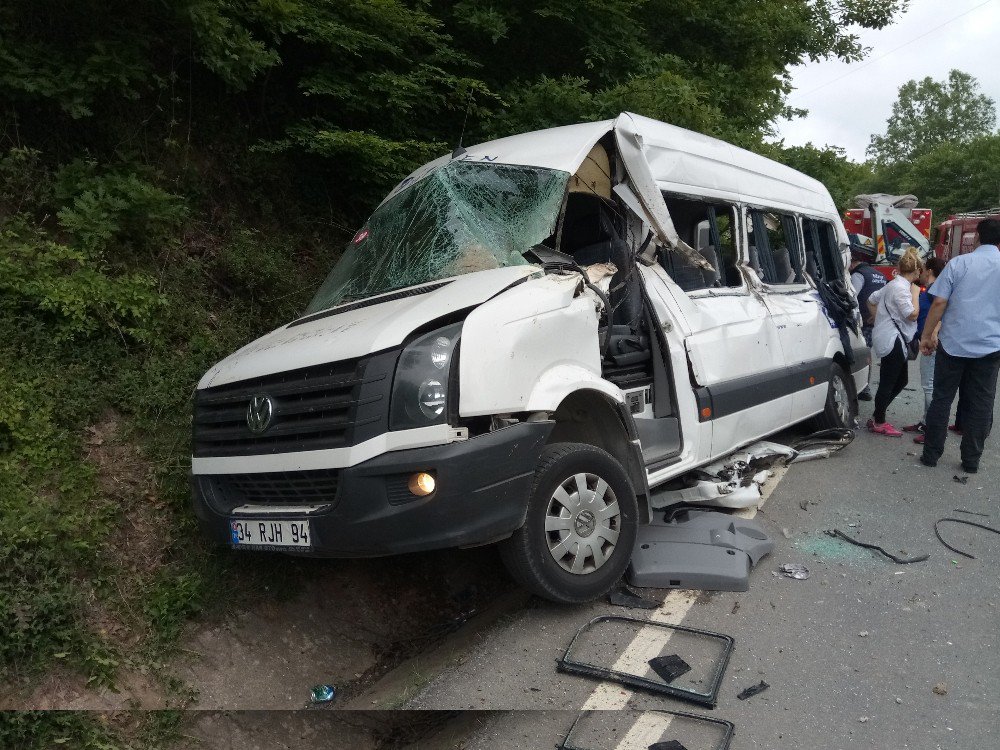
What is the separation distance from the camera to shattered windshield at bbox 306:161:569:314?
13.1ft

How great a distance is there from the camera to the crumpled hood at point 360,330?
3.15m

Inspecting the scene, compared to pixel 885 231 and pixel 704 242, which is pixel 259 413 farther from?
pixel 885 231

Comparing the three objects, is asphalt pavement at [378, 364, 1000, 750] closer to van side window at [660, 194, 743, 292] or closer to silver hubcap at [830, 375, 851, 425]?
A: van side window at [660, 194, 743, 292]

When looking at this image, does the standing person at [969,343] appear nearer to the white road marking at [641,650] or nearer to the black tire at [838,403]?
the black tire at [838,403]

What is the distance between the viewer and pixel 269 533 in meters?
3.28

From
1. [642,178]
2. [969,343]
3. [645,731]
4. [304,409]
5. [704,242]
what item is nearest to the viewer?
[645,731]

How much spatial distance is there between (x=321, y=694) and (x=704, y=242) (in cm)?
385

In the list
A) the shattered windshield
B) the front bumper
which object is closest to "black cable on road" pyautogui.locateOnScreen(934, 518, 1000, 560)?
the front bumper

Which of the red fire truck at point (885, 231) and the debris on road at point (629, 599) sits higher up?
the red fire truck at point (885, 231)

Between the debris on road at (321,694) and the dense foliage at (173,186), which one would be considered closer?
the debris on road at (321,694)

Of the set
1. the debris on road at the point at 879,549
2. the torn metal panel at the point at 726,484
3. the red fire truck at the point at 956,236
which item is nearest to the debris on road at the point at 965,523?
the debris on road at the point at 879,549

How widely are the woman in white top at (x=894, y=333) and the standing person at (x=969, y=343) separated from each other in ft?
3.81

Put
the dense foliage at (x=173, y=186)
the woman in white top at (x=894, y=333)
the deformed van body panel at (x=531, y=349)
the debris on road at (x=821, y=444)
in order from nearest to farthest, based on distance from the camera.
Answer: the deformed van body panel at (x=531, y=349) → the dense foliage at (x=173, y=186) → the debris on road at (x=821, y=444) → the woman in white top at (x=894, y=333)

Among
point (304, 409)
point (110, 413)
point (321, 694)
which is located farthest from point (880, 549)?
point (110, 413)
